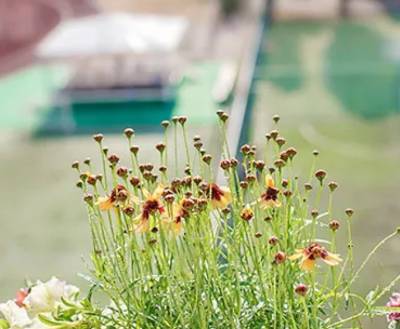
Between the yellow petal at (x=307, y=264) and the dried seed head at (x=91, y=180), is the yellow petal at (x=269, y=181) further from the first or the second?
the dried seed head at (x=91, y=180)

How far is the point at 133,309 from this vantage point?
179cm

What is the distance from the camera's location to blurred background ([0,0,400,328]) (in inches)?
271

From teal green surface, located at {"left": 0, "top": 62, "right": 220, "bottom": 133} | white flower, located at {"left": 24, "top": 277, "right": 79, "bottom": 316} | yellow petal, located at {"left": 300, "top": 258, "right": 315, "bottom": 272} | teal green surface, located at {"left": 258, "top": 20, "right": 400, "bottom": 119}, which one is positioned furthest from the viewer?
teal green surface, located at {"left": 258, "top": 20, "right": 400, "bottom": 119}

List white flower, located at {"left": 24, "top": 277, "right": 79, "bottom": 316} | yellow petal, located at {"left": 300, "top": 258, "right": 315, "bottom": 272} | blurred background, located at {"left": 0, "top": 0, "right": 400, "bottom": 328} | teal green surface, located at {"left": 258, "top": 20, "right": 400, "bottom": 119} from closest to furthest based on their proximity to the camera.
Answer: yellow petal, located at {"left": 300, "top": 258, "right": 315, "bottom": 272}
white flower, located at {"left": 24, "top": 277, "right": 79, "bottom": 316}
blurred background, located at {"left": 0, "top": 0, "right": 400, "bottom": 328}
teal green surface, located at {"left": 258, "top": 20, "right": 400, "bottom": 119}

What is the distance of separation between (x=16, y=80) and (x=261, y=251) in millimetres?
9577

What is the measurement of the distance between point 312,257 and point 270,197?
210 millimetres

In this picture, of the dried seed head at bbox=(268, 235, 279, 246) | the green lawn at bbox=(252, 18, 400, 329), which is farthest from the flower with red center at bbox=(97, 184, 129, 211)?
the green lawn at bbox=(252, 18, 400, 329)

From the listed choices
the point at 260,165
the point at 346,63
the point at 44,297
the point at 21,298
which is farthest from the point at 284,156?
the point at 346,63

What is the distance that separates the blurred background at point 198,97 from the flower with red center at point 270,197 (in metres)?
3.15

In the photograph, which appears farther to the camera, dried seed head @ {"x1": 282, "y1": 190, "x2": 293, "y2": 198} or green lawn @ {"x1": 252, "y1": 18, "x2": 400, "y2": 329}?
green lawn @ {"x1": 252, "y1": 18, "x2": 400, "y2": 329}

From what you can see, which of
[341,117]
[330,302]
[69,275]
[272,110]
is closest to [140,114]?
[272,110]

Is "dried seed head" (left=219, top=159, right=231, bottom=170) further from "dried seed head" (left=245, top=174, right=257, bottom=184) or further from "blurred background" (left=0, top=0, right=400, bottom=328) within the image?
"blurred background" (left=0, top=0, right=400, bottom=328)

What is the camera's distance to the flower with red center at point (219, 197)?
1824 mm

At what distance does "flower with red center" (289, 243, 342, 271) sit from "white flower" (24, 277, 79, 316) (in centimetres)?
57
